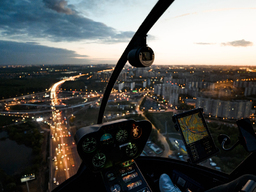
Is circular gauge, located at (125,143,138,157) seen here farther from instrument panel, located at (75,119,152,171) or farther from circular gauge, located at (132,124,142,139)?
circular gauge, located at (132,124,142,139)

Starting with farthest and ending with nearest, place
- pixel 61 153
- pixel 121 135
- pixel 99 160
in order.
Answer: pixel 61 153 → pixel 121 135 → pixel 99 160

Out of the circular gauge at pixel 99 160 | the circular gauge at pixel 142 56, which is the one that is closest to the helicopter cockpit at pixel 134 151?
the circular gauge at pixel 99 160

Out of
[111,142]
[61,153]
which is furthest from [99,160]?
[61,153]

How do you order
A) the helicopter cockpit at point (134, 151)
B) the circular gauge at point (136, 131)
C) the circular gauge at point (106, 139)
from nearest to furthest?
the helicopter cockpit at point (134, 151), the circular gauge at point (106, 139), the circular gauge at point (136, 131)

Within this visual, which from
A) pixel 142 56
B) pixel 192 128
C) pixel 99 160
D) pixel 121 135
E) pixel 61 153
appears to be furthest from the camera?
pixel 61 153

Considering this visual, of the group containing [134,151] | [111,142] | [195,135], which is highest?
[195,135]

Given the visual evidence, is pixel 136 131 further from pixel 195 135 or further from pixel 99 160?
pixel 195 135

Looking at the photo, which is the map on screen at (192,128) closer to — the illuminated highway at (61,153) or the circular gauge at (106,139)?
the circular gauge at (106,139)

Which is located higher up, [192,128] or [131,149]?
[192,128]

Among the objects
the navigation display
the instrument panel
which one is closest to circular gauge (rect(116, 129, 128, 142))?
the instrument panel
